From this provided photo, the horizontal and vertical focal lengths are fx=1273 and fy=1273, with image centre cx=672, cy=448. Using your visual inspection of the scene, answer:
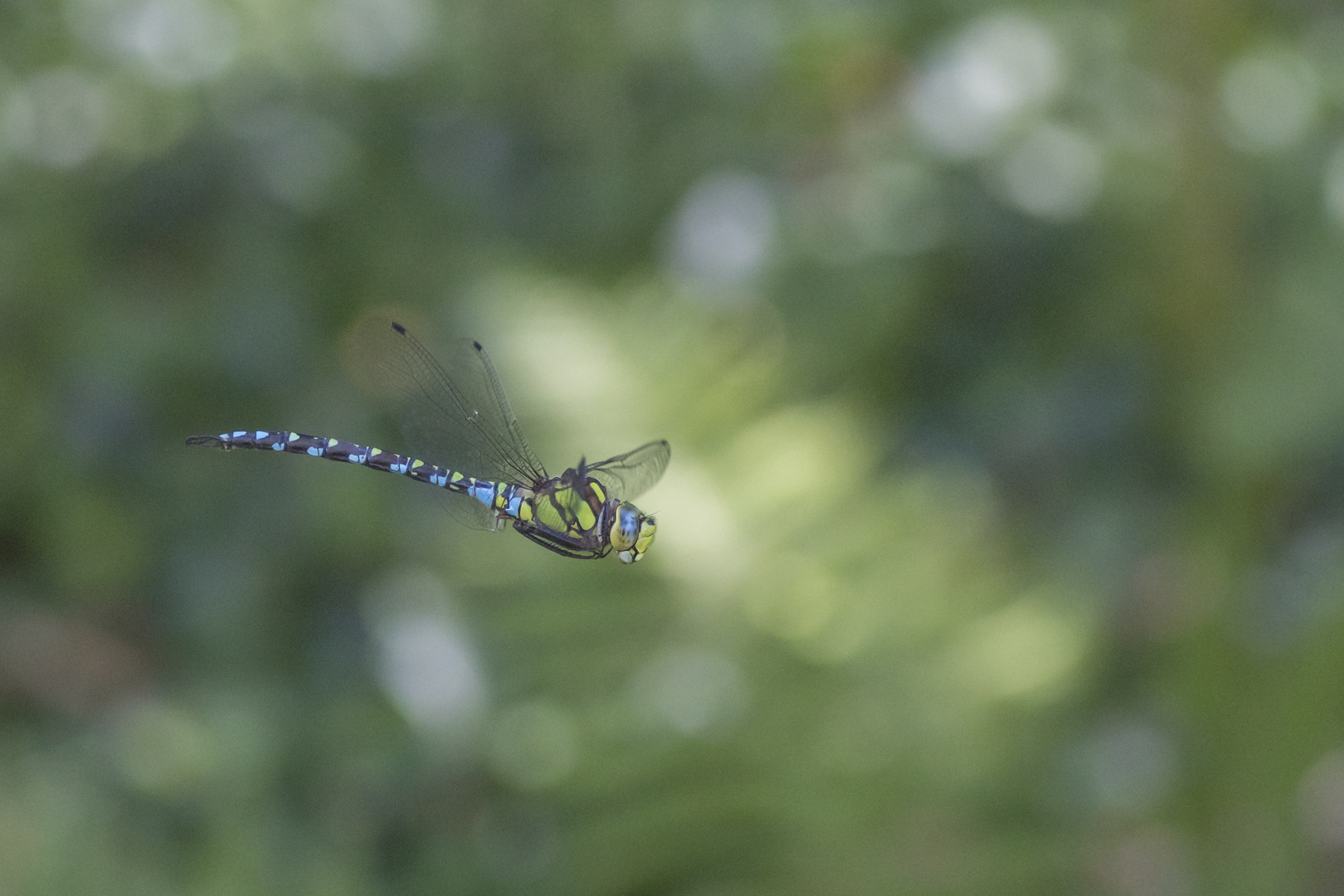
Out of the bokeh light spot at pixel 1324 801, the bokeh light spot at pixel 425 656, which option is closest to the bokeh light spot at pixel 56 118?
the bokeh light spot at pixel 425 656

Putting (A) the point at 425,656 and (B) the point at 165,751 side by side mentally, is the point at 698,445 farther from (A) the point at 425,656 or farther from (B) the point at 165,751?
(B) the point at 165,751

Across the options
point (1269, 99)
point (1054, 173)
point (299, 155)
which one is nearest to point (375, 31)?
point (299, 155)

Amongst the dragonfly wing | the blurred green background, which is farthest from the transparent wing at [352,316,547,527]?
the blurred green background

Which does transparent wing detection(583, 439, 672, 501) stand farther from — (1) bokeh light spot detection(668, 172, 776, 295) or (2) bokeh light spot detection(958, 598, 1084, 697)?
(1) bokeh light spot detection(668, 172, 776, 295)

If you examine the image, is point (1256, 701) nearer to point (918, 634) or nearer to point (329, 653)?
point (918, 634)

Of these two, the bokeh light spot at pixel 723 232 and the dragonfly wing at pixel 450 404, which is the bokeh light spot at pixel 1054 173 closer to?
the bokeh light spot at pixel 723 232

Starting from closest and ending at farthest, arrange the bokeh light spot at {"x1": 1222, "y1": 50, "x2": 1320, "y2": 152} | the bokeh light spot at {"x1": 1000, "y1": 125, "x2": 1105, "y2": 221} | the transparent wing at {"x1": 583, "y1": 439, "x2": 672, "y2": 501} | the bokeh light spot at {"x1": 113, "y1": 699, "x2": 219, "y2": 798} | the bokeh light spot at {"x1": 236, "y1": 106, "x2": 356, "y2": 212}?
1. the transparent wing at {"x1": 583, "y1": 439, "x2": 672, "y2": 501}
2. the bokeh light spot at {"x1": 113, "y1": 699, "x2": 219, "y2": 798}
3. the bokeh light spot at {"x1": 1222, "y1": 50, "x2": 1320, "y2": 152}
4. the bokeh light spot at {"x1": 1000, "y1": 125, "x2": 1105, "y2": 221}
5. the bokeh light spot at {"x1": 236, "y1": 106, "x2": 356, "y2": 212}
